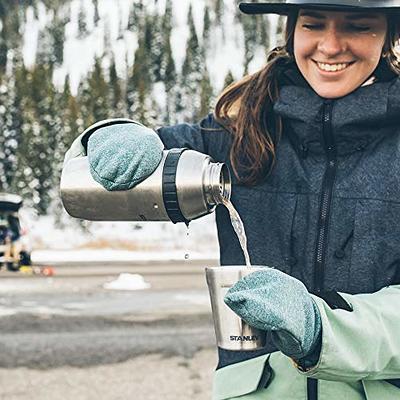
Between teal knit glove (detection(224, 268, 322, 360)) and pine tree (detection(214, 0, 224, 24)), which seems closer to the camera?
teal knit glove (detection(224, 268, 322, 360))

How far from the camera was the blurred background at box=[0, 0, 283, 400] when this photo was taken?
6457 mm

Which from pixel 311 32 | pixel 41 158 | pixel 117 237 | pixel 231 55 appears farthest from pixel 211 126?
pixel 231 55

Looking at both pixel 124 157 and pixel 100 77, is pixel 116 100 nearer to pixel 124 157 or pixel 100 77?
pixel 100 77

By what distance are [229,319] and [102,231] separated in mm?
42625

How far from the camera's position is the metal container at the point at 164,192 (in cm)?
189

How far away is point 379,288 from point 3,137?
49.2 meters

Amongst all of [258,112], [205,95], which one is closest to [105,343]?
[258,112]

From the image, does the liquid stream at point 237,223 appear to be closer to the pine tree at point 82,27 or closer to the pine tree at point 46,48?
the pine tree at point 46,48

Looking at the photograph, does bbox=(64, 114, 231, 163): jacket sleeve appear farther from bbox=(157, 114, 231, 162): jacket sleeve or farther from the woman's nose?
the woman's nose

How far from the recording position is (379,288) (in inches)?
75.5

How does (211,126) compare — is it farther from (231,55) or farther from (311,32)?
(231,55)

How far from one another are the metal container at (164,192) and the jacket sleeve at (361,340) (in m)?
0.40

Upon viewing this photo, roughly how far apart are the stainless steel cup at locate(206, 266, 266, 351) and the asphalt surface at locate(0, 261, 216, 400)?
405 cm

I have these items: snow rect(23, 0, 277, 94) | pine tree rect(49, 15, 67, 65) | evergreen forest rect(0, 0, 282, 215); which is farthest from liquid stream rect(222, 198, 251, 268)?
pine tree rect(49, 15, 67, 65)
